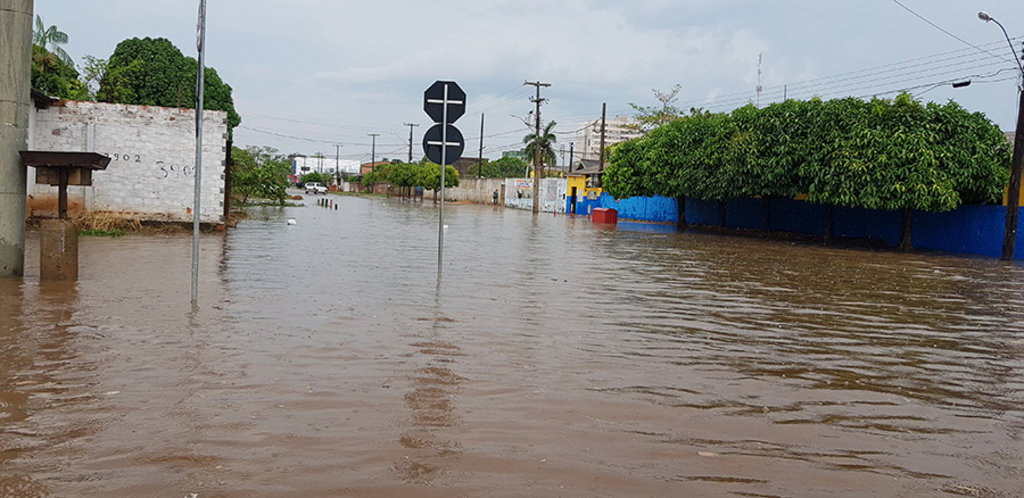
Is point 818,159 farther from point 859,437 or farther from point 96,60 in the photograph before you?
point 96,60

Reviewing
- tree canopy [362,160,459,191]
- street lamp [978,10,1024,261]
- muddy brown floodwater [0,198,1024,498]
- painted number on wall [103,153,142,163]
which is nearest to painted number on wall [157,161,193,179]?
painted number on wall [103,153,142,163]

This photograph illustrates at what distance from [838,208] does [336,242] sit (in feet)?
72.0

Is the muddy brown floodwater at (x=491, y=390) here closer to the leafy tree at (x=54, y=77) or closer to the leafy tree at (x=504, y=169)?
the leafy tree at (x=54, y=77)

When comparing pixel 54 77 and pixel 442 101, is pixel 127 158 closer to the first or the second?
pixel 442 101

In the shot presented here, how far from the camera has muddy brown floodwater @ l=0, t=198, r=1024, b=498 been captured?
4520mm

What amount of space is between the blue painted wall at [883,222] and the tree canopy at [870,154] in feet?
2.81

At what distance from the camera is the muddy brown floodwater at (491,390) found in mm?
4520

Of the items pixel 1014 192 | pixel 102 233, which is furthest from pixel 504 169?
pixel 102 233

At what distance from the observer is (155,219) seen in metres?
22.7

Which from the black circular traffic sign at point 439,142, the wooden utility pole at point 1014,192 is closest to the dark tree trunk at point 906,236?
the wooden utility pole at point 1014,192

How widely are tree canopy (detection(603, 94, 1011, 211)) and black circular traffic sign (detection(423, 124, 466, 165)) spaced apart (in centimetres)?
1860

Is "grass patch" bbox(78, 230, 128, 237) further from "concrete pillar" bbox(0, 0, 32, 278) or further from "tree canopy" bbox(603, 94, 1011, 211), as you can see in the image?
"tree canopy" bbox(603, 94, 1011, 211)

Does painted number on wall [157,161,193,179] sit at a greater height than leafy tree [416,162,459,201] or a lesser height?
lesser

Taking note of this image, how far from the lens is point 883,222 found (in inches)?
1248
